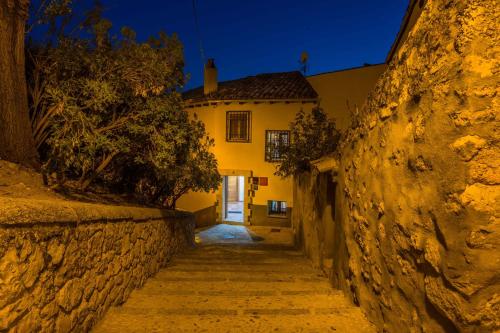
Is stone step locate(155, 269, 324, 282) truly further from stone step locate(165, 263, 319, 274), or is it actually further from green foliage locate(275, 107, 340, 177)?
green foliage locate(275, 107, 340, 177)

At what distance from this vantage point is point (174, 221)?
7551 millimetres

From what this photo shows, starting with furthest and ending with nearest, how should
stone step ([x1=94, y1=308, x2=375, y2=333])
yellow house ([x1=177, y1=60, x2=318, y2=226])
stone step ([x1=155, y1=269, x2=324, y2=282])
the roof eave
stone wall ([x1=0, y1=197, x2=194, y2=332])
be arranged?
yellow house ([x1=177, y1=60, x2=318, y2=226]) < the roof eave < stone step ([x1=155, y1=269, x2=324, y2=282]) < stone step ([x1=94, y1=308, x2=375, y2=333]) < stone wall ([x1=0, y1=197, x2=194, y2=332])

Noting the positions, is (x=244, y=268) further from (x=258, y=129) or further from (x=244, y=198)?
(x=258, y=129)

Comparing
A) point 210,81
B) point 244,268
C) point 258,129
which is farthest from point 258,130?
point 244,268

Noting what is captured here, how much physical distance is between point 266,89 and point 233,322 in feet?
53.8

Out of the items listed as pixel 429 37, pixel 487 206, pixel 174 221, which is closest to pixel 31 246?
pixel 487 206

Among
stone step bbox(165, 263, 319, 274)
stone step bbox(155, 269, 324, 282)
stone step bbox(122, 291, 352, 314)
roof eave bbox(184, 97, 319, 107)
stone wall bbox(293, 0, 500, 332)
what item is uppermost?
roof eave bbox(184, 97, 319, 107)

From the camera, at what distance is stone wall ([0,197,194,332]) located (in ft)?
6.69

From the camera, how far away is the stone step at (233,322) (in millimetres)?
3176

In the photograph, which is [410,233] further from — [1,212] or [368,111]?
[1,212]

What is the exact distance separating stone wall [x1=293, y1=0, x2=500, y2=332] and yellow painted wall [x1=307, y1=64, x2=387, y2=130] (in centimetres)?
1356

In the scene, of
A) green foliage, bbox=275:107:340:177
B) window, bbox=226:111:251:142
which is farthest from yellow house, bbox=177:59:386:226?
green foliage, bbox=275:107:340:177

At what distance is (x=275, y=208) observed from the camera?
723 inches

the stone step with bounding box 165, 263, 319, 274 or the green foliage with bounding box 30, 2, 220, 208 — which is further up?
the green foliage with bounding box 30, 2, 220, 208
